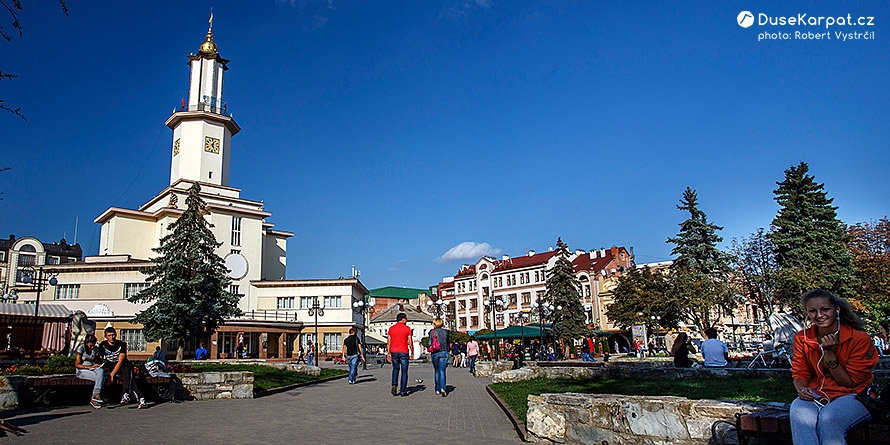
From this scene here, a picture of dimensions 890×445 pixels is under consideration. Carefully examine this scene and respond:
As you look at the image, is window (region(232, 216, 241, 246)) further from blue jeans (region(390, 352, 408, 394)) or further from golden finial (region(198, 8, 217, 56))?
blue jeans (region(390, 352, 408, 394))

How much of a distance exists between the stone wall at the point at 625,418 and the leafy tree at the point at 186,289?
2808cm

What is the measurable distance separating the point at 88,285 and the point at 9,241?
68353 mm

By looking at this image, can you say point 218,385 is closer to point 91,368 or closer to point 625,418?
point 91,368

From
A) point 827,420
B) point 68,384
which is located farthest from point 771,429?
point 68,384

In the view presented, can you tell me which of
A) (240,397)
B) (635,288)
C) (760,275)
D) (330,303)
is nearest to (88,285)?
(330,303)

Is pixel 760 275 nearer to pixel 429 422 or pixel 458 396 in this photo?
pixel 458 396

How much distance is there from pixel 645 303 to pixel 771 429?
143ft

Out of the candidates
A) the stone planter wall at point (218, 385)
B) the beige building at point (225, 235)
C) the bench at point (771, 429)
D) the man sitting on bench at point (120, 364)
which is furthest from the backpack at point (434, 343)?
the beige building at point (225, 235)

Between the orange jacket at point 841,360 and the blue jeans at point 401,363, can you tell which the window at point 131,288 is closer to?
the blue jeans at point 401,363

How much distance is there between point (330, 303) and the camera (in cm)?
5381

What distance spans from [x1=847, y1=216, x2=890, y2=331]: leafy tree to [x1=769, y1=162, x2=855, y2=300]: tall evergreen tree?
95cm

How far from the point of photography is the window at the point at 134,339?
43.6 m

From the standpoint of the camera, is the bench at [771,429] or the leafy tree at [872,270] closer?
the bench at [771,429]

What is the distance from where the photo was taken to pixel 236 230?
5272cm
